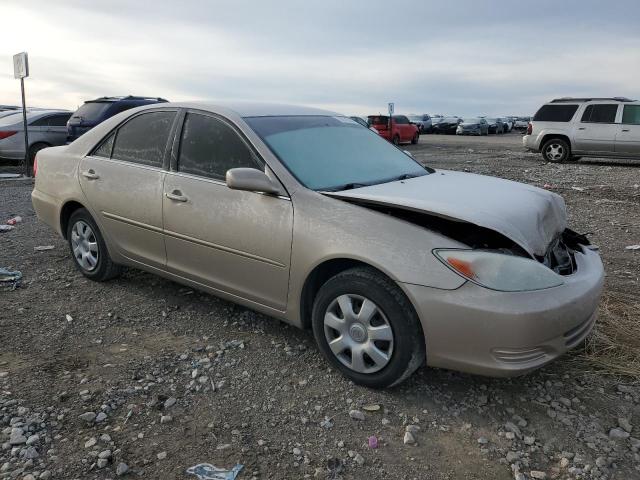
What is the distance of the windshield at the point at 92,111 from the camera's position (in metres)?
11.5

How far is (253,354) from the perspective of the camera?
3531mm

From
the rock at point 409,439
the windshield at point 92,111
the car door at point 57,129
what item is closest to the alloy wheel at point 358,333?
the rock at point 409,439

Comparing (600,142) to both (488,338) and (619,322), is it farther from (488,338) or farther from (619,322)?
(488,338)

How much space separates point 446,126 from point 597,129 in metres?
Answer: 25.0

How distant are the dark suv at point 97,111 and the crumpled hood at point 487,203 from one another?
365 inches

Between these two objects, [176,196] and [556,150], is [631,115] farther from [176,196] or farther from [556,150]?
[176,196]

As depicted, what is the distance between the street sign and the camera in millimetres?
11984

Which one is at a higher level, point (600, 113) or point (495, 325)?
point (600, 113)

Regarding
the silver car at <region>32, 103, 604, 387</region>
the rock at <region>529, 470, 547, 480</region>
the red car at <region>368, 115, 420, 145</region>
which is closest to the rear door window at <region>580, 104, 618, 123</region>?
the red car at <region>368, 115, 420, 145</region>

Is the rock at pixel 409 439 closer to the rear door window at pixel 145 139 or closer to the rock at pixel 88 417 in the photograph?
the rock at pixel 88 417

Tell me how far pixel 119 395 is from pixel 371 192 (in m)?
1.82

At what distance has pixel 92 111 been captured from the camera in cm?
1160

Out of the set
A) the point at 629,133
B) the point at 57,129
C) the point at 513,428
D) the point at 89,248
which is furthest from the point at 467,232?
the point at 629,133

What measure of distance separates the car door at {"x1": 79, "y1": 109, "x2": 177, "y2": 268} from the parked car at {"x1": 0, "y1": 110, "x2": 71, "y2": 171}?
964cm
